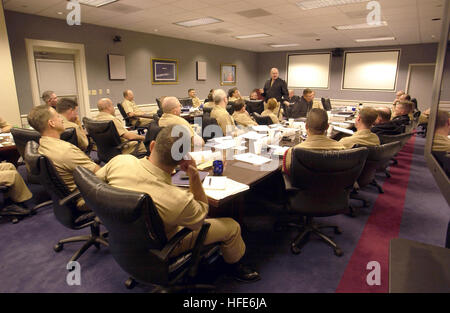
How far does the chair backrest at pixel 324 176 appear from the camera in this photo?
6.68ft

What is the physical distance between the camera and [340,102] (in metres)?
11.7

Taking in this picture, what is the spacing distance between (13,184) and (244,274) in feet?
8.75

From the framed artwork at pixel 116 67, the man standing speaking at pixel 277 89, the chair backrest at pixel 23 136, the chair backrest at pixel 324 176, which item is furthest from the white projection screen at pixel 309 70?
the chair backrest at pixel 23 136

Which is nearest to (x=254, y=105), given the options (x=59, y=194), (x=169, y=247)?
(x=59, y=194)

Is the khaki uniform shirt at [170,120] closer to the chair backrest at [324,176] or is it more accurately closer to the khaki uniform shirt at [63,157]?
the khaki uniform shirt at [63,157]

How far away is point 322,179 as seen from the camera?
2115 mm

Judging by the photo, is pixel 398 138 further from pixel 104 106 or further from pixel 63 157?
pixel 104 106

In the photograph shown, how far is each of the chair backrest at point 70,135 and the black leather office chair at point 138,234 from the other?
212 centimetres

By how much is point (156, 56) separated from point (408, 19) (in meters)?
6.63

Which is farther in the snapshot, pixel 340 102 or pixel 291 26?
pixel 340 102

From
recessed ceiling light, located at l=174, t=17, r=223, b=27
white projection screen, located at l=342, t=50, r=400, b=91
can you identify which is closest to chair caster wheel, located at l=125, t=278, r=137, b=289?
recessed ceiling light, located at l=174, t=17, r=223, b=27
